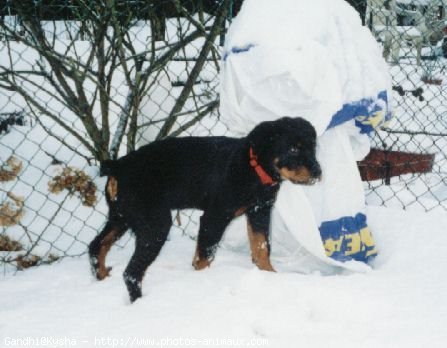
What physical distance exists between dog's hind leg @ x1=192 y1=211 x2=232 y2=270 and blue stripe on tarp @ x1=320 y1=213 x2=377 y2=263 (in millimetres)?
547

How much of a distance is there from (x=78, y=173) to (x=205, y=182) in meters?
1.79

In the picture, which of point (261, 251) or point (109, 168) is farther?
point (261, 251)

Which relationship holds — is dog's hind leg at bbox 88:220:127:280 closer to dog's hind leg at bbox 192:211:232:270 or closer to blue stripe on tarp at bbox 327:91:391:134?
dog's hind leg at bbox 192:211:232:270

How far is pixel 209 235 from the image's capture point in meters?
2.60

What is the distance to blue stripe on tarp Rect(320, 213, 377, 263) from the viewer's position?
9.05 feet

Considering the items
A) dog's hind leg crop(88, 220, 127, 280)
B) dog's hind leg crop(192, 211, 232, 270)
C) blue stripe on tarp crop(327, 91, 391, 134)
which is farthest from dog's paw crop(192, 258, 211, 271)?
blue stripe on tarp crop(327, 91, 391, 134)

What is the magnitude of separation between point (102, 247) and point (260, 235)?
0.80 m

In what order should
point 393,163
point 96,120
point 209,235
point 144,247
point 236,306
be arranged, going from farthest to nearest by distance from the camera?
point 393,163 < point 96,120 < point 209,235 < point 144,247 < point 236,306

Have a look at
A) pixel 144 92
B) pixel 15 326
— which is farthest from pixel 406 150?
pixel 15 326

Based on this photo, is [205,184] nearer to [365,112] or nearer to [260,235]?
[260,235]

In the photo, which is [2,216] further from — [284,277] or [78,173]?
[284,277]

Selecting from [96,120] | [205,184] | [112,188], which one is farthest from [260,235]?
[96,120]

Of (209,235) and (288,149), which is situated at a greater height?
(288,149)

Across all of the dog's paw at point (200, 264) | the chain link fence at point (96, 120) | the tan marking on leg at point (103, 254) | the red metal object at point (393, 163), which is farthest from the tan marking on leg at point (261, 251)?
the red metal object at point (393, 163)
